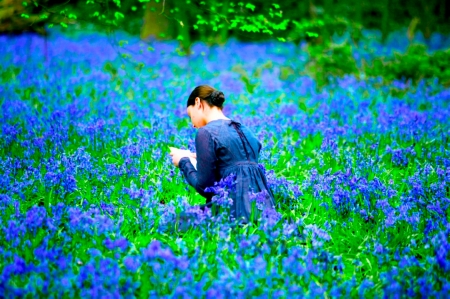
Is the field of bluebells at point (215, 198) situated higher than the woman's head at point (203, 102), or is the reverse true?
the woman's head at point (203, 102)

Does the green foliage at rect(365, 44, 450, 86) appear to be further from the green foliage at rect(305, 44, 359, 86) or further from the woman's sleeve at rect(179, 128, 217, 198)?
the woman's sleeve at rect(179, 128, 217, 198)

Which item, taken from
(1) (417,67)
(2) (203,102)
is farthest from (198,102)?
(1) (417,67)

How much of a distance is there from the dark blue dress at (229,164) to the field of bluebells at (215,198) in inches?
6.8

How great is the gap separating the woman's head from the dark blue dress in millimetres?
155

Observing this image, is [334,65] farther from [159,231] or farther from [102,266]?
[102,266]

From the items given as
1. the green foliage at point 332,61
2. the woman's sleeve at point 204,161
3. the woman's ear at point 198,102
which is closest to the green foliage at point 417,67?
the green foliage at point 332,61

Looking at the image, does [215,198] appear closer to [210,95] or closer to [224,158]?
[224,158]

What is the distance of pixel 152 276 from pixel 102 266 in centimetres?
31

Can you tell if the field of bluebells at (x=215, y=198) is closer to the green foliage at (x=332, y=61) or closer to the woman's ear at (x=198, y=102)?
the woman's ear at (x=198, y=102)

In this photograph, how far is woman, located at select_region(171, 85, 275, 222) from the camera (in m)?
3.83

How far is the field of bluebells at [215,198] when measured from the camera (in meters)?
2.99

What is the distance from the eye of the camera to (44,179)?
4336 mm

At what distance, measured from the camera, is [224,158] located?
12.7 ft

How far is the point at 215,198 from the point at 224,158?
40 cm
